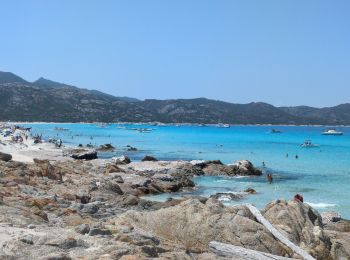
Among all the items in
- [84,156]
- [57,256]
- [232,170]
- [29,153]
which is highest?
[57,256]

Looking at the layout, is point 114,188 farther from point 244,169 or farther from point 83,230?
point 244,169

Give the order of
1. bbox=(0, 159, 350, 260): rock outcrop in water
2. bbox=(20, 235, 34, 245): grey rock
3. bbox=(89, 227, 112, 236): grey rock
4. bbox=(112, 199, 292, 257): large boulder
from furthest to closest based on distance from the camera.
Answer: bbox=(112, 199, 292, 257): large boulder
bbox=(89, 227, 112, 236): grey rock
bbox=(20, 235, 34, 245): grey rock
bbox=(0, 159, 350, 260): rock outcrop in water

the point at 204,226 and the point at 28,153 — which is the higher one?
the point at 204,226

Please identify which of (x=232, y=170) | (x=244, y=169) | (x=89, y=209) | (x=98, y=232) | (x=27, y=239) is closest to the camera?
(x=27, y=239)

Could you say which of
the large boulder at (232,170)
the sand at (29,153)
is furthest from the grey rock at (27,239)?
the sand at (29,153)

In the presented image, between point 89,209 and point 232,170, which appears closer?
point 89,209

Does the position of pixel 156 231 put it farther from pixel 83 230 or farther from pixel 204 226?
pixel 83 230

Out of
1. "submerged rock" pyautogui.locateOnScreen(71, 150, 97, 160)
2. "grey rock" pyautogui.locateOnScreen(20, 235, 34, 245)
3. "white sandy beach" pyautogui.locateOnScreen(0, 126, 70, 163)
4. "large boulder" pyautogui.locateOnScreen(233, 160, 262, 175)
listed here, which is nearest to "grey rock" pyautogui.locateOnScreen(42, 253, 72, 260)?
"grey rock" pyautogui.locateOnScreen(20, 235, 34, 245)

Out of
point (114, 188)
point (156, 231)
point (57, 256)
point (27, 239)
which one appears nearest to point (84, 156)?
point (114, 188)

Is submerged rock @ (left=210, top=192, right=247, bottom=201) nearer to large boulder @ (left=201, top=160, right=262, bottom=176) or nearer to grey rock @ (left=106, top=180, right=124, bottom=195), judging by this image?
grey rock @ (left=106, top=180, right=124, bottom=195)

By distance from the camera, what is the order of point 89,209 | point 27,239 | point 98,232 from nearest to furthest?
point 27,239, point 98,232, point 89,209

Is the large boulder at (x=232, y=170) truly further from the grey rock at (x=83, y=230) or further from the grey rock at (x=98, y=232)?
the grey rock at (x=98, y=232)

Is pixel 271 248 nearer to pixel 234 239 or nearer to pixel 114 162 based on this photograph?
pixel 234 239

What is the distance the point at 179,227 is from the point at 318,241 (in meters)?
4.57
